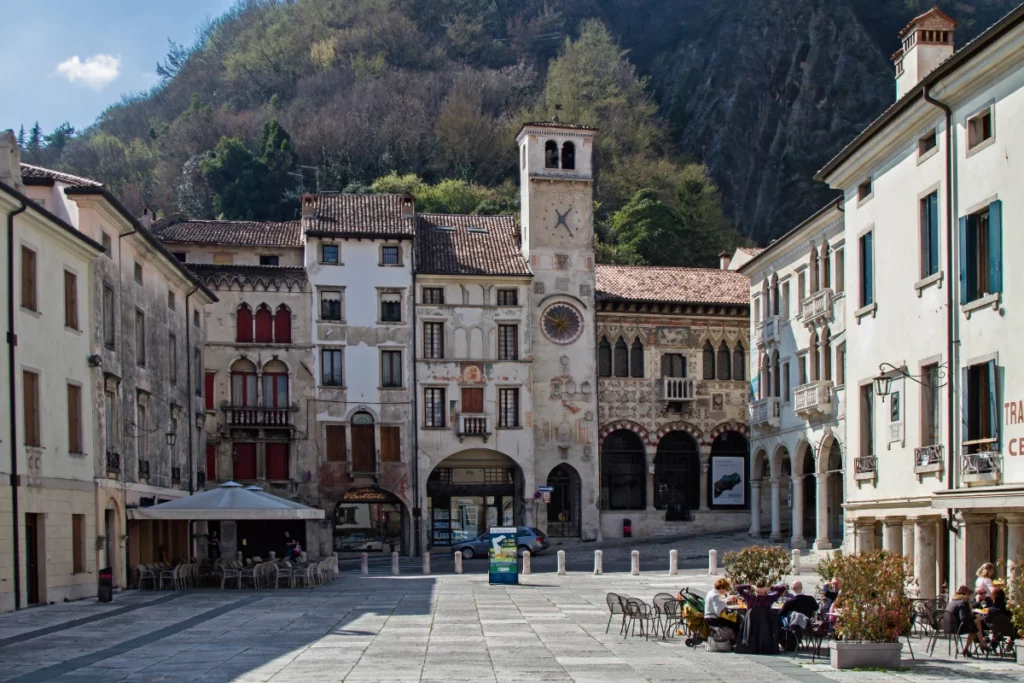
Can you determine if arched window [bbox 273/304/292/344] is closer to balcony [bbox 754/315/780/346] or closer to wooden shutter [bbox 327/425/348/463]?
wooden shutter [bbox 327/425/348/463]

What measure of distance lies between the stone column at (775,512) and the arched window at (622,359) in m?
9.14

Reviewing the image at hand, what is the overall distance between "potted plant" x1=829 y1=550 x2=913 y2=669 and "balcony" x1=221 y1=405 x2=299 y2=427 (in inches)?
1592

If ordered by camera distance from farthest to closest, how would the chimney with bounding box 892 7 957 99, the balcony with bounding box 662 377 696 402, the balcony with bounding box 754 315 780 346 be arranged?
the balcony with bounding box 662 377 696 402
the balcony with bounding box 754 315 780 346
the chimney with bounding box 892 7 957 99

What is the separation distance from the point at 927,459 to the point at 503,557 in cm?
1457

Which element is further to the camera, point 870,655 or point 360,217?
point 360,217

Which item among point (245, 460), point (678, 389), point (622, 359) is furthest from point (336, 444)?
point (678, 389)

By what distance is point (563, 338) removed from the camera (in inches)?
2309

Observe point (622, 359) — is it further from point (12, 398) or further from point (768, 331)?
point (12, 398)

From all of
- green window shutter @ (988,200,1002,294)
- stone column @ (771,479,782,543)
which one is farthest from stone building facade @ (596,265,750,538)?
green window shutter @ (988,200,1002,294)

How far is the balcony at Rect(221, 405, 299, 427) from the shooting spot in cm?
5522

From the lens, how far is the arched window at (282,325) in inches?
2223

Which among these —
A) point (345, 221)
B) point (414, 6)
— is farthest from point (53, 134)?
point (345, 221)

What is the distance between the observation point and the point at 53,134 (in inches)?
5743

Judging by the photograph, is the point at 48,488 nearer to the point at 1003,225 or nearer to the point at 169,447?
the point at 169,447
